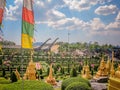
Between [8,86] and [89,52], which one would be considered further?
[89,52]

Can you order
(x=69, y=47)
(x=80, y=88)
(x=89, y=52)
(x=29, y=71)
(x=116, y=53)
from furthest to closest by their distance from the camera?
(x=69, y=47), (x=89, y=52), (x=116, y=53), (x=29, y=71), (x=80, y=88)

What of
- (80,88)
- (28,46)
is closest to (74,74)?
(80,88)

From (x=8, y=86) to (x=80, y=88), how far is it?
235cm

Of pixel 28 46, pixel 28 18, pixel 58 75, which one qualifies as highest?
pixel 28 18

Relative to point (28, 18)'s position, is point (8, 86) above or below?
below

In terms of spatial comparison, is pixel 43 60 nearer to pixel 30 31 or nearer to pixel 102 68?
pixel 102 68

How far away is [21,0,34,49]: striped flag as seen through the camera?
511 cm

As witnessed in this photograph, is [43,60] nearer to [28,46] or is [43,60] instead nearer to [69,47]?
[69,47]

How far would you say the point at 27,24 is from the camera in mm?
5164

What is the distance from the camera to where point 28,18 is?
5.18 m

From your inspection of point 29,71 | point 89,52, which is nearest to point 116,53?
point 89,52

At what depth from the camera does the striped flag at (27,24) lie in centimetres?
511

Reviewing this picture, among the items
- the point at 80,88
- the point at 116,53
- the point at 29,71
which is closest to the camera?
the point at 80,88

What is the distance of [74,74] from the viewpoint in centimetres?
1630
